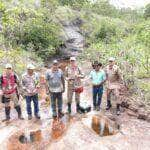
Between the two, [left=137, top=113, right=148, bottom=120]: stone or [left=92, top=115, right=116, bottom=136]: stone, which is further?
[left=137, top=113, right=148, bottom=120]: stone

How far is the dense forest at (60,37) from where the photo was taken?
16.6 meters

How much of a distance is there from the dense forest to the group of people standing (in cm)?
251

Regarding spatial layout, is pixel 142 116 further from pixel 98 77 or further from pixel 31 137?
pixel 31 137

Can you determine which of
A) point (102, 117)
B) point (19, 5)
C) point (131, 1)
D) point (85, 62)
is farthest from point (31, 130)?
point (131, 1)

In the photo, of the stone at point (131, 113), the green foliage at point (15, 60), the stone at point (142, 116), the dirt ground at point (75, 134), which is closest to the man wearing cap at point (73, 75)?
the dirt ground at point (75, 134)

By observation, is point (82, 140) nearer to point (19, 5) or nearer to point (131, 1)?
point (19, 5)

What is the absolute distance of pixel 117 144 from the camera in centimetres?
984

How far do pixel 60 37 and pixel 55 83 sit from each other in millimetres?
18802

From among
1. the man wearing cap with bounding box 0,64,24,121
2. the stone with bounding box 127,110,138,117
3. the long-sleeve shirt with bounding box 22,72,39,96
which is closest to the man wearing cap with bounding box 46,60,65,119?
the long-sleeve shirt with bounding box 22,72,39,96

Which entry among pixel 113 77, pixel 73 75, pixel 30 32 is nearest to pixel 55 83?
pixel 73 75

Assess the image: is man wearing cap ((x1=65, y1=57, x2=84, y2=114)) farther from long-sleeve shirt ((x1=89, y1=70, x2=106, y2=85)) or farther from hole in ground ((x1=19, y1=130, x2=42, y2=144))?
hole in ground ((x1=19, y1=130, x2=42, y2=144))

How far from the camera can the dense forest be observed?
54.4ft

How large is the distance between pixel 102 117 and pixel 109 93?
2.60ft

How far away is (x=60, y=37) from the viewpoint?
29453 millimetres
